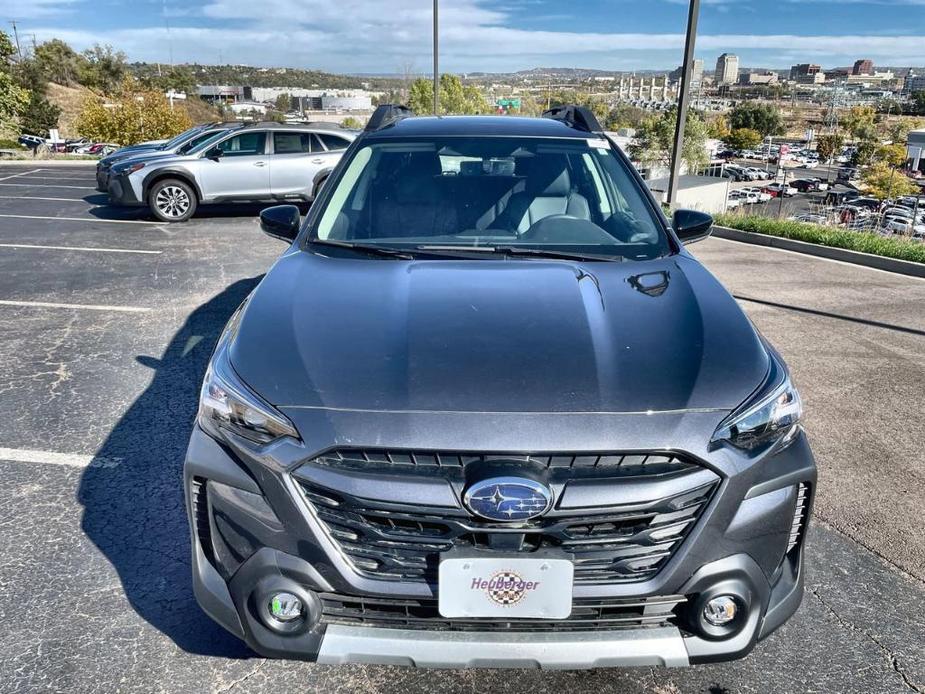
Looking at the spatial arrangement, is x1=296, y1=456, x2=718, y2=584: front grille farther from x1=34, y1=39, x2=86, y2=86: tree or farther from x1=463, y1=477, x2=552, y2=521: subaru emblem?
x1=34, y1=39, x2=86, y2=86: tree

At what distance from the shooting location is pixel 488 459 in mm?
1936

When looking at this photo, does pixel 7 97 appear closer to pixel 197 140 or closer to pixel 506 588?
pixel 197 140

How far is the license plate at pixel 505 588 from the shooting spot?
1913mm

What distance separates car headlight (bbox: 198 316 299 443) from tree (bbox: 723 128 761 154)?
10313 centimetres

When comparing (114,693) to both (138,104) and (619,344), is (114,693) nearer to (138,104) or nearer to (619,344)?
(619,344)

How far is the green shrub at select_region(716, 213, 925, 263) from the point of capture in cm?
910

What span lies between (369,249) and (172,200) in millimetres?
10098

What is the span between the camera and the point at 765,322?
6.42 meters

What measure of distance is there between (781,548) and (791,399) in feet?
1.50

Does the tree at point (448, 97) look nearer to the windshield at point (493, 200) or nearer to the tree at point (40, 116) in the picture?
the tree at point (40, 116)

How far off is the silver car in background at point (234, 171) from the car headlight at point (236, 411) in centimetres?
1036

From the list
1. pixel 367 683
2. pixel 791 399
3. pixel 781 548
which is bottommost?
pixel 367 683

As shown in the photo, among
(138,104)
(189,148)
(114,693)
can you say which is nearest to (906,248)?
(114,693)

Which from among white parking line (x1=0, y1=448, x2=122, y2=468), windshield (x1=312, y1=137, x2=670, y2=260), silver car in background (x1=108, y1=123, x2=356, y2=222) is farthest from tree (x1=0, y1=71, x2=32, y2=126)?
windshield (x1=312, y1=137, x2=670, y2=260)
